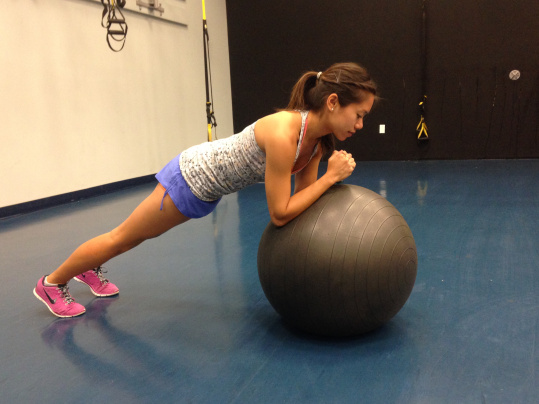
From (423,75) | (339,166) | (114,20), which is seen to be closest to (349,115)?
(339,166)

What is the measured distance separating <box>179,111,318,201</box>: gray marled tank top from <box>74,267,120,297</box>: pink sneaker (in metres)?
0.82

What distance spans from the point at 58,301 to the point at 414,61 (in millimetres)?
6531

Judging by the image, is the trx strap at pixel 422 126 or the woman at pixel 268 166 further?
the trx strap at pixel 422 126

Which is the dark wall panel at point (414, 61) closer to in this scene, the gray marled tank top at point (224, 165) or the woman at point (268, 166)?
the woman at point (268, 166)

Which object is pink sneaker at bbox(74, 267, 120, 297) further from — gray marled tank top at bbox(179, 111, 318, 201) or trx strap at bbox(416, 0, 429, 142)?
trx strap at bbox(416, 0, 429, 142)

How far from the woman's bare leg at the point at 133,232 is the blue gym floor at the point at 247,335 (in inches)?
10.1

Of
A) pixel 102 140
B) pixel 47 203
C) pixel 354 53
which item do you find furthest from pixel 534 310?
pixel 354 53

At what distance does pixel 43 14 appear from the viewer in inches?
178

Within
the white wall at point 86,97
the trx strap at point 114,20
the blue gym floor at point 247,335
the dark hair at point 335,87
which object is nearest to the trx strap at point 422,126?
the white wall at point 86,97

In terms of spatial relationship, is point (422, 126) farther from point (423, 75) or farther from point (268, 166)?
point (268, 166)

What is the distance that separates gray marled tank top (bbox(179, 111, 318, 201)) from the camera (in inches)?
69.9

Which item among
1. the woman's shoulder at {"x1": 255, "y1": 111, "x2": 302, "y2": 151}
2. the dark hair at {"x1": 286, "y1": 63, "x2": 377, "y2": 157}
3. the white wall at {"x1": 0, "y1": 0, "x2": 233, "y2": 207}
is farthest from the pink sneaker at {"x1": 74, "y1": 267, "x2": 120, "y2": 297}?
the white wall at {"x1": 0, "y1": 0, "x2": 233, "y2": 207}

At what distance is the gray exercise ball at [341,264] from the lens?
62.6 inches

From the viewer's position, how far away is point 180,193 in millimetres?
1854
